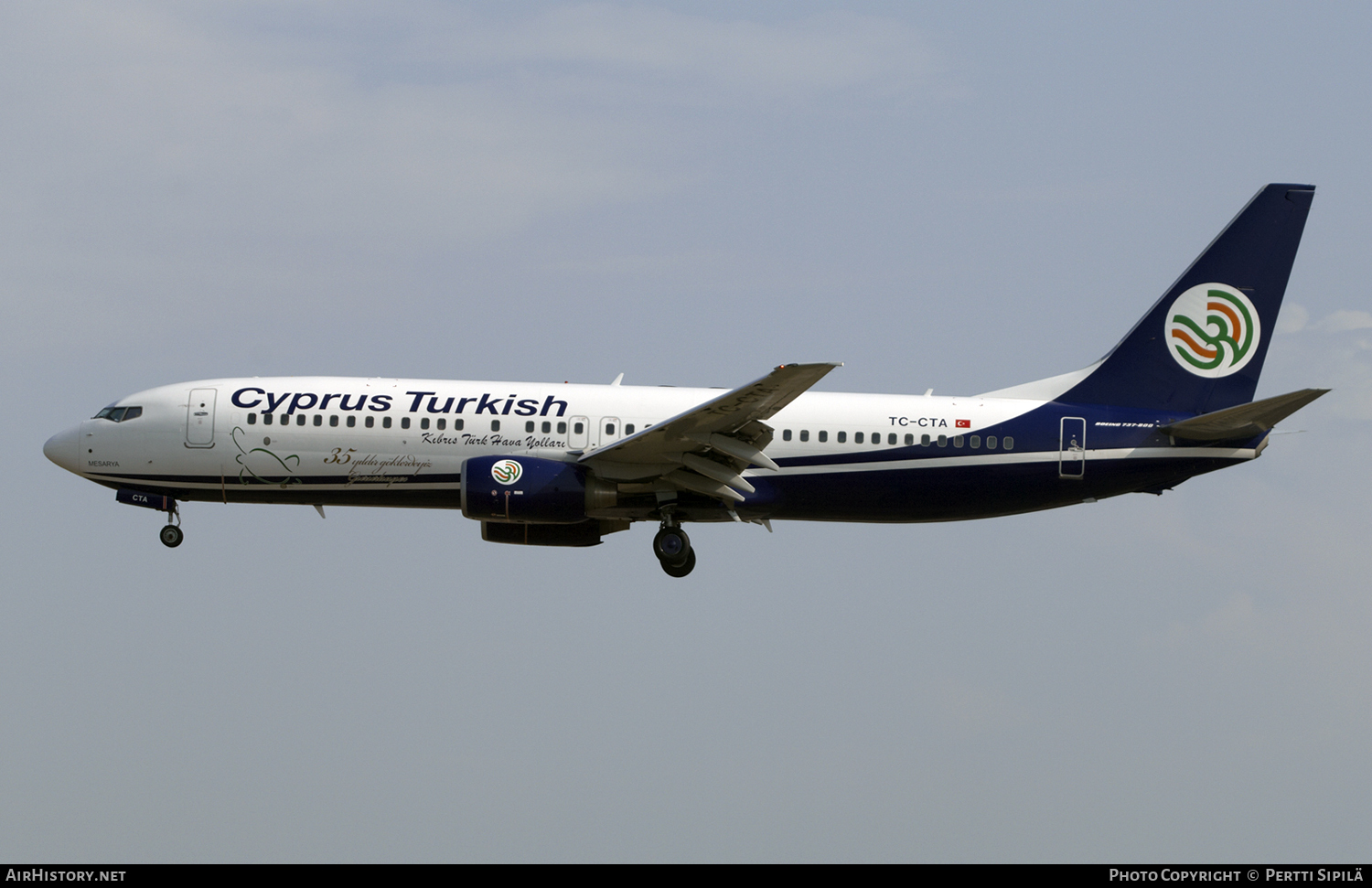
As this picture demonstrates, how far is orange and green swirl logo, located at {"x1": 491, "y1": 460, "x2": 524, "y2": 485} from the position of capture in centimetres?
2866

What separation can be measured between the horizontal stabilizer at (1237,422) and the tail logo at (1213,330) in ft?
6.66

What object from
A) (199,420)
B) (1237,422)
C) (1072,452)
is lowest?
(1072,452)

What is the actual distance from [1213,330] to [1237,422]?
3432 mm

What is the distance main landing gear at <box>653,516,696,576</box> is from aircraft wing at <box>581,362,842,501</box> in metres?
1.22

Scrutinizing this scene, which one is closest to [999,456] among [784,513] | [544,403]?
[784,513]

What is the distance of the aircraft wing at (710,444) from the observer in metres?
27.2

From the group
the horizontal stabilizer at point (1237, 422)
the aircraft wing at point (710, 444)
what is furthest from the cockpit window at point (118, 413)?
the horizontal stabilizer at point (1237, 422)

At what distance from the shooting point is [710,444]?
2852cm

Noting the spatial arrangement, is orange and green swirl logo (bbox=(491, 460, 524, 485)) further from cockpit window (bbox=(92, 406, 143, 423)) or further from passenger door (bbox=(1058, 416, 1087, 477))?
passenger door (bbox=(1058, 416, 1087, 477))

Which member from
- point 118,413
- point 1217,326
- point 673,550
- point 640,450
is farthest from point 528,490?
point 1217,326

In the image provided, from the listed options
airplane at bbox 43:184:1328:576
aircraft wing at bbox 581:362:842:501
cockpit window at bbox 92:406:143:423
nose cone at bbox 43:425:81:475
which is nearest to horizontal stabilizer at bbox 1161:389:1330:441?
airplane at bbox 43:184:1328:576

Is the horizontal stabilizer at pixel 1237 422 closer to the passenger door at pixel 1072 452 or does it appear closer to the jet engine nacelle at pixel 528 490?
the passenger door at pixel 1072 452

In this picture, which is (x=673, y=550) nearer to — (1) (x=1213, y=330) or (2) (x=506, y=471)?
(2) (x=506, y=471)

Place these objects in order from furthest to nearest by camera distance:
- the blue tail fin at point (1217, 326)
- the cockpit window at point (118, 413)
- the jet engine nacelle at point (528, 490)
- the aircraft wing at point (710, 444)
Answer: the blue tail fin at point (1217, 326), the cockpit window at point (118, 413), the jet engine nacelle at point (528, 490), the aircraft wing at point (710, 444)
